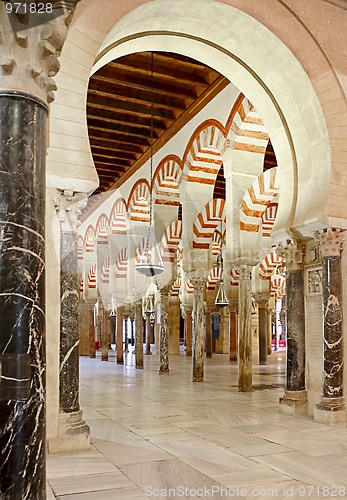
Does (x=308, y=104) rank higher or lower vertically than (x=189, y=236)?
higher

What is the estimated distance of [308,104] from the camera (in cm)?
476

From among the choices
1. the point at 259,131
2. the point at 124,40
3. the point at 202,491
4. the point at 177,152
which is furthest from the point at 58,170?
the point at 177,152

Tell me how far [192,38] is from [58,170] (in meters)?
2.19

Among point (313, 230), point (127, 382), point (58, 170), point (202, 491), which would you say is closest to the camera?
point (202, 491)

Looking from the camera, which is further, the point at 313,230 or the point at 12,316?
the point at 313,230

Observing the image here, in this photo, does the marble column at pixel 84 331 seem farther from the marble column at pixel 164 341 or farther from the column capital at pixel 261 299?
the marble column at pixel 164 341

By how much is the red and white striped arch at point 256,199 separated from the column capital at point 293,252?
199 cm

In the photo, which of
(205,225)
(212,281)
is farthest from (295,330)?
(212,281)

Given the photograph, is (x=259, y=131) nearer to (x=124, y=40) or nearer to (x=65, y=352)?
(x=124, y=40)

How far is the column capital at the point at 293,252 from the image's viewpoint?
492cm

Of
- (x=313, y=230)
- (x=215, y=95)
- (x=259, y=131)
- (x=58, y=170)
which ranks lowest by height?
(x=313, y=230)

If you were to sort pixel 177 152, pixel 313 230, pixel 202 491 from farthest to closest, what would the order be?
pixel 177 152, pixel 313 230, pixel 202 491

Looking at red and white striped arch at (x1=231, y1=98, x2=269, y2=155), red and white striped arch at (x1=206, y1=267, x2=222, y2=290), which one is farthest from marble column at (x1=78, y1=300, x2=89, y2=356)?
red and white striped arch at (x1=231, y1=98, x2=269, y2=155)

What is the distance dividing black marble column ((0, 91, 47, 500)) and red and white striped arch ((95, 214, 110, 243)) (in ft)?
33.6
